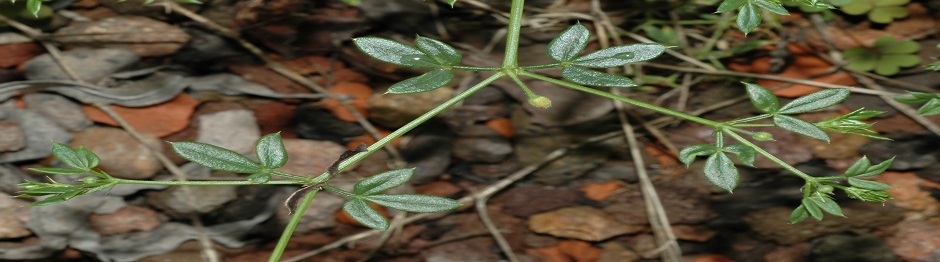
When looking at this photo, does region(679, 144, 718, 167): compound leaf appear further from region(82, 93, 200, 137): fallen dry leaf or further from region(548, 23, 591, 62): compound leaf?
region(82, 93, 200, 137): fallen dry leaf

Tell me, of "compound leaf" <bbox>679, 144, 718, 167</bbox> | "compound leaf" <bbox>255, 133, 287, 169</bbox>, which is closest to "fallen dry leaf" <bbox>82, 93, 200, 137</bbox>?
"compound leaf" <bbox>255, 133, 287, 169</bbox>

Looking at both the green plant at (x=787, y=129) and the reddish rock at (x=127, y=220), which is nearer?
the green plant at (x=787, y=129)

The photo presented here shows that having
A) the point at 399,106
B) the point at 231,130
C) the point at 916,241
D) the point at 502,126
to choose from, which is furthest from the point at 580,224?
the point at 231,130

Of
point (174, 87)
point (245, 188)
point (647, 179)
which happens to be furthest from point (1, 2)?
point (647, 179)

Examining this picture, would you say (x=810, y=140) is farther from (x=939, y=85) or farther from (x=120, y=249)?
(x=120, y=249)

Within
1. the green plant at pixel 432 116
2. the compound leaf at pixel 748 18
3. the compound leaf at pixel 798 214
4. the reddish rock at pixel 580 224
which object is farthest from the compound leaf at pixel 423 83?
the reddish rock at pixel 580 224

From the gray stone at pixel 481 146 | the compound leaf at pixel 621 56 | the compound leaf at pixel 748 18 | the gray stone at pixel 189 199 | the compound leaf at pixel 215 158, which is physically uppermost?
the compound leaf at pixel 748 18

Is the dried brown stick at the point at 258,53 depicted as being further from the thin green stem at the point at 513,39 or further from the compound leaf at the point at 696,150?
the compound leaf at the point at 696,150

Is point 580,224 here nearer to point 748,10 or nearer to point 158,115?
point 748,10
